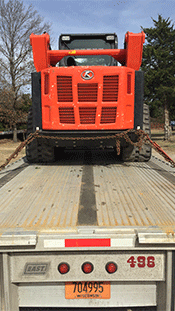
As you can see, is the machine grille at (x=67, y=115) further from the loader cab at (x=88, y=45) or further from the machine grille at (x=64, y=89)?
the loader cab at (x=88, y=45)

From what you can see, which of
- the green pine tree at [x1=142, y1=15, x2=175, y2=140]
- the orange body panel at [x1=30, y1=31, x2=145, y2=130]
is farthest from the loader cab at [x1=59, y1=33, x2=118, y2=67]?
the green pine tree at [x1=142, y1=15, x2=175, y2=140]

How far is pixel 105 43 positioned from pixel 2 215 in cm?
375

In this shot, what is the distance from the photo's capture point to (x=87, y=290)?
6.43ft

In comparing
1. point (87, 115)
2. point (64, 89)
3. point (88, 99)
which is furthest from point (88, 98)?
point (64, 89)

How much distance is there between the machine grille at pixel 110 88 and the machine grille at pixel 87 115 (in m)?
0.23

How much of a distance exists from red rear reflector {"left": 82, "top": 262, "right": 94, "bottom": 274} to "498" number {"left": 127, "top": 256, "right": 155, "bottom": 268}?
28 cm

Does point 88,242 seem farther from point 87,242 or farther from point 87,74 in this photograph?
point 87,74

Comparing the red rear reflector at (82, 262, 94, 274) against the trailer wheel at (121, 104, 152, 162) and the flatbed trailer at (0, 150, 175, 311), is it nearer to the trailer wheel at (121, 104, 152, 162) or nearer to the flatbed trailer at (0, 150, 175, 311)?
the flatbed trailer at (0, 150, 175, 311)

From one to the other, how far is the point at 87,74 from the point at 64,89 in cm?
37

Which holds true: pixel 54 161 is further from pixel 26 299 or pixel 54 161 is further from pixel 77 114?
pixel 26 299

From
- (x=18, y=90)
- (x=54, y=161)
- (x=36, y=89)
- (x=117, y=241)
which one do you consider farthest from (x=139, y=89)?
(x=18, y=90)

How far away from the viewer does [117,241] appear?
73.1 inches

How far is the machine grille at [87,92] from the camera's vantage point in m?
3.37

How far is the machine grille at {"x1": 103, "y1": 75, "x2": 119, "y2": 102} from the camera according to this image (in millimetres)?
3369
